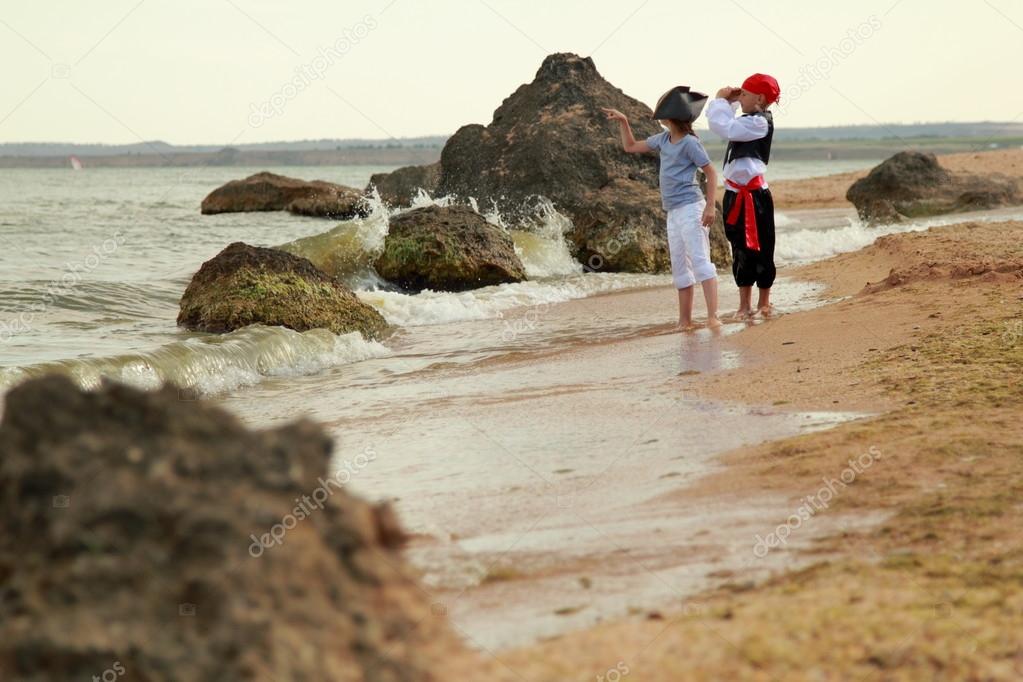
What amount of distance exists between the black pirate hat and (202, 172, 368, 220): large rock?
21.2 meters

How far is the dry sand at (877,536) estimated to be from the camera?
218 centimetres

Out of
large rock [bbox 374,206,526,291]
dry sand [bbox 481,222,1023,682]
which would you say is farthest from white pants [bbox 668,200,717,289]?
large rock [bbox 374,206,526,291]

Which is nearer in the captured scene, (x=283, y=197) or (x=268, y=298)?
(x=268, y=298)

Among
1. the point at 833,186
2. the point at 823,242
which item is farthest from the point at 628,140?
the point at 833,186

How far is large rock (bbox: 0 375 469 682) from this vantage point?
171 cm

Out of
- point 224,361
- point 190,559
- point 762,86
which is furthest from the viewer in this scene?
point 762,86

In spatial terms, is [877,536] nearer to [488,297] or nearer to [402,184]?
[488,297]

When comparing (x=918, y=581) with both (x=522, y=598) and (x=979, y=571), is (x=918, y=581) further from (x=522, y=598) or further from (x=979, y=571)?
(x=522, y=598)

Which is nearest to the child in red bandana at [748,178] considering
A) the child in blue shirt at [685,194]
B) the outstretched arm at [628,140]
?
the child in blue shirt at [685,194]

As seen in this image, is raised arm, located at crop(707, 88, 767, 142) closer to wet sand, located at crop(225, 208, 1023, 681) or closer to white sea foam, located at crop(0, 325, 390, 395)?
wet sand, located at crop(225, 208, 1023, 681)

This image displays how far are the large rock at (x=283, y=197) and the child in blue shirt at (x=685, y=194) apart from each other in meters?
21.0

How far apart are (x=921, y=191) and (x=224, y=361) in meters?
16.0

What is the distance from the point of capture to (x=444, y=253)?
456 inches

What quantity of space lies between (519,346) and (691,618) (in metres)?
5.45
